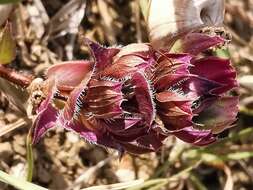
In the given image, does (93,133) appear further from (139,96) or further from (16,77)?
(16,77)

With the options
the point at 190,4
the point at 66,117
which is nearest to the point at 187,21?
the point at 190,4

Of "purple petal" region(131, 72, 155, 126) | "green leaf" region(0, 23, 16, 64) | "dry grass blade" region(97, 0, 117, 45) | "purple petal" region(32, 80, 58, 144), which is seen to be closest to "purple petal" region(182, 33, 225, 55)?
"purple petal" region(131, 72, 155, 126)

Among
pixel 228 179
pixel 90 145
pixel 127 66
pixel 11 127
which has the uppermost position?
pixel 127 66

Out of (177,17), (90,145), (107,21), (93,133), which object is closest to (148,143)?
(93,133)

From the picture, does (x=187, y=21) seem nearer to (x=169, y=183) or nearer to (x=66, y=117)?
(x=66, y=117)

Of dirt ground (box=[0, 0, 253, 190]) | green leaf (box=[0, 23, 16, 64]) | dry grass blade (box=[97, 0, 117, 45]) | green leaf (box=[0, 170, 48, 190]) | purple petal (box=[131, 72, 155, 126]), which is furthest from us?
dry grass blade (box=[97, 0, 117, 45])

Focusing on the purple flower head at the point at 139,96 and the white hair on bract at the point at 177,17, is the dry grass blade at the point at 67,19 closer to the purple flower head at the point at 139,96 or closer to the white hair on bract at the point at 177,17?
the white hair on bract at the point at 177,17

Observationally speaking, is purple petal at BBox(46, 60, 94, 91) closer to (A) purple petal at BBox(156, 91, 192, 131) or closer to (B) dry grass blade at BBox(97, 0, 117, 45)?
(A) purple petal at BBox(156, 91, 192, 131)
